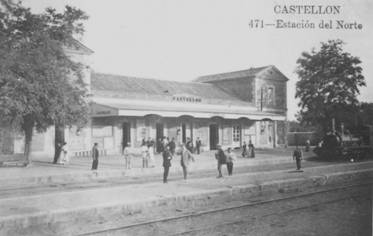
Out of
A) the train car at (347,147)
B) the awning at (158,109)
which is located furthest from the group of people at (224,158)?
the train car at (347,147)

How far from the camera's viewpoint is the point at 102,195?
33.6ft

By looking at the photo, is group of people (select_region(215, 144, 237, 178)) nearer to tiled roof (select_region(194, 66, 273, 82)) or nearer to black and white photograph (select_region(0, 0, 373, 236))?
black and white photograph (select_region(0, 0, 373, 236))

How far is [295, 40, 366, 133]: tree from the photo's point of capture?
19.6 meters

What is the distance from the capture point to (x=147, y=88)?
28328mm

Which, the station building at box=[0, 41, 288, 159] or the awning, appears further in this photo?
the station building at box=[0, 41, 288, 159]

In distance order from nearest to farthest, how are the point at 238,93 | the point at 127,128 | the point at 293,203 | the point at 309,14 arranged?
the point at 309,14
the point at 293,203
the point at 127,128
the point at 238,93

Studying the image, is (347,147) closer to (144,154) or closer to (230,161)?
(230,161)

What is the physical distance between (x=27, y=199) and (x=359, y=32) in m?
9.45

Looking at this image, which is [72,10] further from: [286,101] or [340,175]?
[286,101]

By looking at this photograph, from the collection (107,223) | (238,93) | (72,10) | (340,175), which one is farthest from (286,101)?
(107,223)

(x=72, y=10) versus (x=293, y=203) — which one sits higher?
(x=72, y=10)

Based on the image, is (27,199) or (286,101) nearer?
(27,199)

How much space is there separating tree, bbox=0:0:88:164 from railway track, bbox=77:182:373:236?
27.2ft

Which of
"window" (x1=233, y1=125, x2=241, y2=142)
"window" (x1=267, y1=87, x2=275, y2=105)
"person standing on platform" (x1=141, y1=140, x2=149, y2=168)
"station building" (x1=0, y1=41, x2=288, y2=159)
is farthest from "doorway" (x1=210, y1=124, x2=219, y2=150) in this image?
"person standing on platform" (x1=141, y1=140, x2=149, y2=168)
